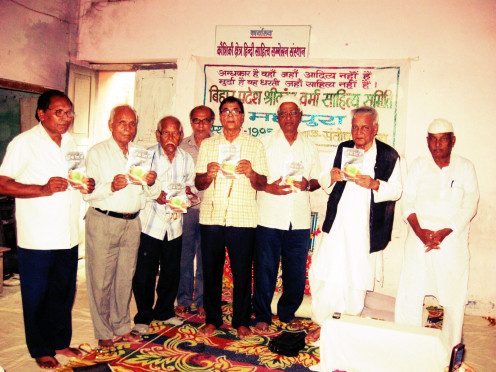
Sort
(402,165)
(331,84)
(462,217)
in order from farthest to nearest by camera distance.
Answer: (331,84), (402,165), (462,217)

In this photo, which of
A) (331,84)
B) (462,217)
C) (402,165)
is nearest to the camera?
(462,217)

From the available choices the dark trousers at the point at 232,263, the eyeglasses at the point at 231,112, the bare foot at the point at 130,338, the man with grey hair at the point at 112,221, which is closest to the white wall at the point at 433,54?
the eyeglasses at the point at 231,112

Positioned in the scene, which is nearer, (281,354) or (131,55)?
(281,354)

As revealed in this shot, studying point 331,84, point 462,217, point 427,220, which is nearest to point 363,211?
point 427,220

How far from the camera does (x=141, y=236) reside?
3.73 m

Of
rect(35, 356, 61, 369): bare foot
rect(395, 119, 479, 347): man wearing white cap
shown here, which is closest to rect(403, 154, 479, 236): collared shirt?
rect(395, 119, 479, 347): man wearing white cap

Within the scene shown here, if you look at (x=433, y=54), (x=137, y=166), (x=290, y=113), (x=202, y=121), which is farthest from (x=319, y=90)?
(x=137, y=166)

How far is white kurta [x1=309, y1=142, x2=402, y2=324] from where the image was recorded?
3.64 metres

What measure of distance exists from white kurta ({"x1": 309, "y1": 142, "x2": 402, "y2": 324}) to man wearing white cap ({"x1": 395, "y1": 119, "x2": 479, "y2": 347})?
26 centimetres

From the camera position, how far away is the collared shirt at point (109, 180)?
321 cm

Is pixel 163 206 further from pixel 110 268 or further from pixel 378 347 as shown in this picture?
pixel 378 347

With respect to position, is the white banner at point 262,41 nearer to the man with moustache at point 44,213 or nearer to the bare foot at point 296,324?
the man with moustache at point 44,213

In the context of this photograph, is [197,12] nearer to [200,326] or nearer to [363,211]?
[363,211]

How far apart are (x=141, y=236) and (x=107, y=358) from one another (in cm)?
102
